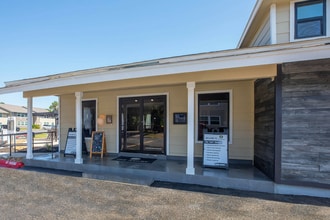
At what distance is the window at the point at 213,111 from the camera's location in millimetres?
5445

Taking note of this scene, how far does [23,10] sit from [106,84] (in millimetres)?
6091

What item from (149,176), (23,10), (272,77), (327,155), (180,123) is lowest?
(149,176)

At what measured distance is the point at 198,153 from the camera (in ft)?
18.5

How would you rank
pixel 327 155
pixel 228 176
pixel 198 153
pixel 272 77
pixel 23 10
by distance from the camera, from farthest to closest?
pixel 23 10, pixel 198 153, pixel 228 176, pixel 272 77, pixel 327 155

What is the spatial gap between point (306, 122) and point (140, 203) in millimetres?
3086

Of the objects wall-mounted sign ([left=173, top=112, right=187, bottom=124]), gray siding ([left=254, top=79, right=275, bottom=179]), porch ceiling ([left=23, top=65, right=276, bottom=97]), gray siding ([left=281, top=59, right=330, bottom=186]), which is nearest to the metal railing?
porch ceiling ([left=23, top=65, right=276, bottom=97])

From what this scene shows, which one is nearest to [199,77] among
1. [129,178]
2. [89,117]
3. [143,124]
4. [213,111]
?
[213,111]

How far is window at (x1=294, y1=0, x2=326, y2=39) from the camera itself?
411 cm

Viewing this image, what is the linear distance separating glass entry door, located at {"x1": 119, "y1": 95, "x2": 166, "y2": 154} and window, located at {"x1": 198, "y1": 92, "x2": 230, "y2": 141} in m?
1.12

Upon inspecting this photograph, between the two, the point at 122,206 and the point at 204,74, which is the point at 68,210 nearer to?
the point at 122,206

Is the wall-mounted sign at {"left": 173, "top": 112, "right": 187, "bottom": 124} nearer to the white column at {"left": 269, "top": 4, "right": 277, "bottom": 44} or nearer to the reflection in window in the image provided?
the white column at {"left": 269, "top": 4, "right": 277, "bottom": 44}

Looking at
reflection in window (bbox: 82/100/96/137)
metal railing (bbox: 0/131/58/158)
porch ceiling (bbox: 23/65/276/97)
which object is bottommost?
metal railing (bbox: 0/131/58/158)

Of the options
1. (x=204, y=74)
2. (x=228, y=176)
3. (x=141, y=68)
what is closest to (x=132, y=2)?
(x=141, y=68)

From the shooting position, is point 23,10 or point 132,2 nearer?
point 23,10
